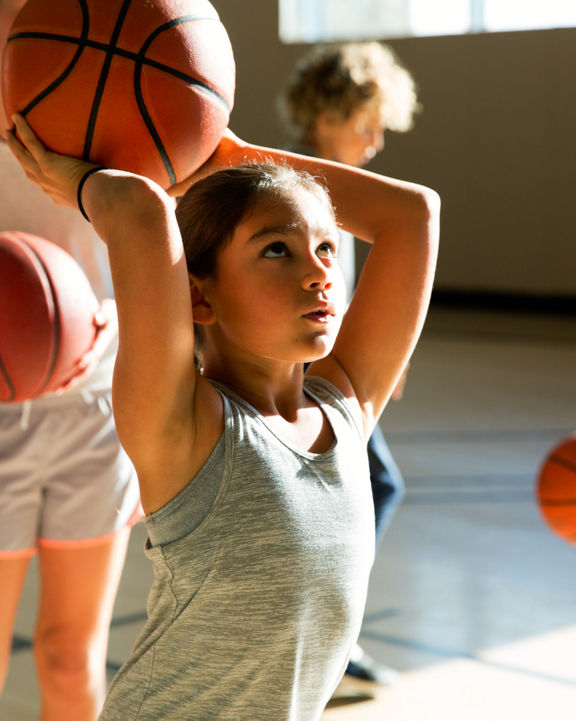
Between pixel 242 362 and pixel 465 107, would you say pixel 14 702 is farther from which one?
pixel 465 107

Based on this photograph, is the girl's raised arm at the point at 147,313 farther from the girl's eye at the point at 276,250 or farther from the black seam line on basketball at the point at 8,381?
the black seam line on basketball at the point at 8,381

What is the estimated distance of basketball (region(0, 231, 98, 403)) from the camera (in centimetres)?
157

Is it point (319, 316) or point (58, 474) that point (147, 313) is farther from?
point (58, 474)

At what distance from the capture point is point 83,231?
1708 mm

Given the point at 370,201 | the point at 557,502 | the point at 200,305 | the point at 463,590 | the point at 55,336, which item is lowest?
the point at 463,590

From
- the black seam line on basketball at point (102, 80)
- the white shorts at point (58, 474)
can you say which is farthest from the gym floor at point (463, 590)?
the black seam line on basketball at point (102, 80)

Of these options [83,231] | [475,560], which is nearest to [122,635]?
[475,560]

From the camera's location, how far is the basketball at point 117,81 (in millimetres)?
1229

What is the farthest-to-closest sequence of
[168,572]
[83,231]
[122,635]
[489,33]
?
[489,33]
[122,635]
[83,231]
[168,572]

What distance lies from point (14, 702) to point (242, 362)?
5.29 feet

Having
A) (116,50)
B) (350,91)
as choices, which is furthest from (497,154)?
(116,50)

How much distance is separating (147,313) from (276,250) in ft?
0.61

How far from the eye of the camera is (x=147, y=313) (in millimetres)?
1027

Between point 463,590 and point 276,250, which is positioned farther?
point 463,590
